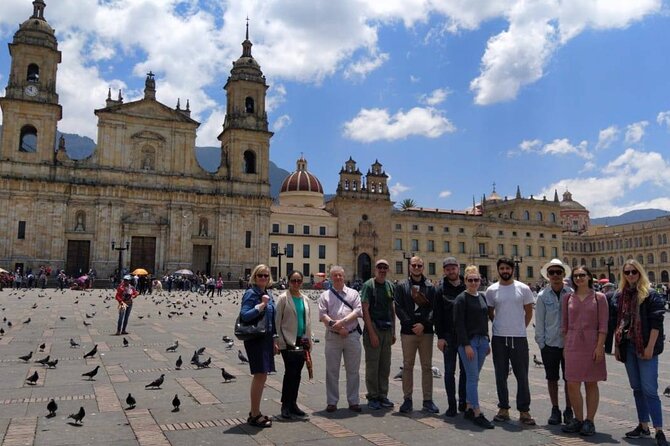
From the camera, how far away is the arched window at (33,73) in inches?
1827

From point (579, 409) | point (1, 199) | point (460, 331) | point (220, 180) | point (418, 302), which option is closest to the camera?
point (579, 409)

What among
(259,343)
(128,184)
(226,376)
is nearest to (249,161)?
(128,184)

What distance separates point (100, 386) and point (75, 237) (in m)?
42.0

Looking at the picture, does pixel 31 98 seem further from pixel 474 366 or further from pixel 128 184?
pixel 474 366

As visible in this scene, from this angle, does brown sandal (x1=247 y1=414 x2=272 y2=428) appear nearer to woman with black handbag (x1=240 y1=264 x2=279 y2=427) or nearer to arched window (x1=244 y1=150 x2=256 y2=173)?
woman with black handbag (x1=240 y1=264 x2=279 y2=427)

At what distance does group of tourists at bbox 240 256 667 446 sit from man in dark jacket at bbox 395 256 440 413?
0.04 ft

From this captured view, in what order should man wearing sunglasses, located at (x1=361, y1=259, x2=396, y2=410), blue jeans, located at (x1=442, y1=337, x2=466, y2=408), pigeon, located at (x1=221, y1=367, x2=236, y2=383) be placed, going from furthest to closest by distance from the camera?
pigeon, located at (x1=221, y1=367, x2=236, y2=383)
man wearing sunglasses, located at (x1=361, y1=259, x2=396, y2=410)
blue jeans, located at (x1=442, y1=337, x2=466, y2=408)

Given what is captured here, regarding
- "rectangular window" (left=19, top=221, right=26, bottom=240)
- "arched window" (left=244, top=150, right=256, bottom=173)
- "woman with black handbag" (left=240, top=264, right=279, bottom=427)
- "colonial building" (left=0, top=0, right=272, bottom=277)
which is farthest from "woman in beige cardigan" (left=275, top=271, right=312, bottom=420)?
"arched window" (left=244, top=150, right=256, bottom=173)

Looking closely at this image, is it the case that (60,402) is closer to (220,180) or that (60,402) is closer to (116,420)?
(116,420)

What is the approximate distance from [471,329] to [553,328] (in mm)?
897

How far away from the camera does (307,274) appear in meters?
59.9

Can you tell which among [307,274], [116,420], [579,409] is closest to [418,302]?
[579,409]

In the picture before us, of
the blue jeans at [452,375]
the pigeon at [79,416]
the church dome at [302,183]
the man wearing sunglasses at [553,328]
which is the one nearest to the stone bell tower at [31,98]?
the church dome at [302,183]

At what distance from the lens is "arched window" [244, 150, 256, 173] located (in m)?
53.3
